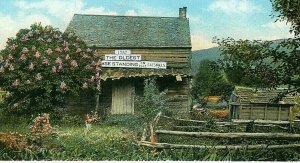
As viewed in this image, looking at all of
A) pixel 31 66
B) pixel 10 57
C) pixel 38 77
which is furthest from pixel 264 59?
pixel 10 57

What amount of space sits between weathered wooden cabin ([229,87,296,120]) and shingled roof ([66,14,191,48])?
7.13 ft

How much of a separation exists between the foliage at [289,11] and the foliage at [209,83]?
159 cm

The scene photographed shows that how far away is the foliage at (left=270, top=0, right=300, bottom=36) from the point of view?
847cm

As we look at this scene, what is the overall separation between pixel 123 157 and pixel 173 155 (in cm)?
84

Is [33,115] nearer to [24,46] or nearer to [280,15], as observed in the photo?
[24,46]

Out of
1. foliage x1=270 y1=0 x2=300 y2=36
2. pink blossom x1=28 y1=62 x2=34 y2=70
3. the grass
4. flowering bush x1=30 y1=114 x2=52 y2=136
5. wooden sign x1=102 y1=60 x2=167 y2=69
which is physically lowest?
the grass

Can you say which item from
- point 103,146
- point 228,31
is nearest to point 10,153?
point 103,146

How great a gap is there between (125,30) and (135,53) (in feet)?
4.04

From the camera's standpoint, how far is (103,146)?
8695 mm

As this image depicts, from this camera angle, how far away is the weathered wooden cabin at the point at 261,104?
10.7 m

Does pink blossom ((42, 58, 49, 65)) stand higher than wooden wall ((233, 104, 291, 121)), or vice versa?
pink blossom ((42, 58, 49, 65))

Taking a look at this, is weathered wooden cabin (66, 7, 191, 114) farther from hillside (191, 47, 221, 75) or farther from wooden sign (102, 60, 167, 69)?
hillside (191, 47, 221, 75)

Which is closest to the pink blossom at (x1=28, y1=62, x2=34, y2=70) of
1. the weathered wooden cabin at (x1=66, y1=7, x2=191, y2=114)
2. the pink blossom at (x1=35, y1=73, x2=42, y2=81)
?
the pink blossom at (x1=35, y1=73, x2=42, y2=81)

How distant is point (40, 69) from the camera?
991cm
